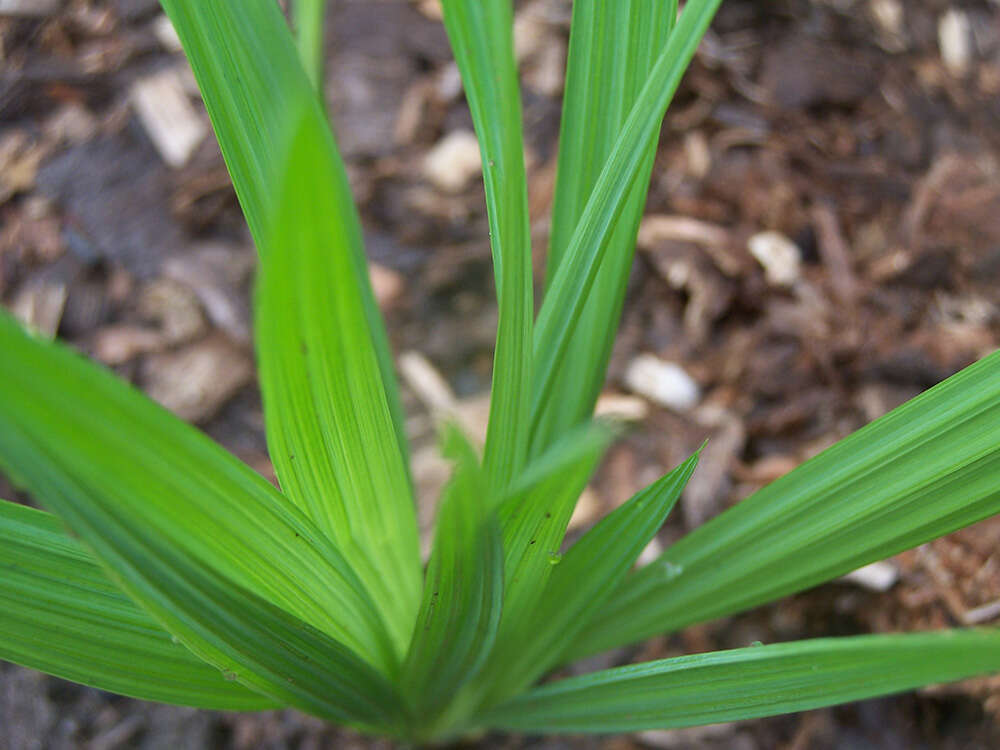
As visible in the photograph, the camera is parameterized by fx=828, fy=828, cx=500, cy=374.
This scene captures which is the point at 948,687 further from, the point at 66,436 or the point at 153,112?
the point at 153,112

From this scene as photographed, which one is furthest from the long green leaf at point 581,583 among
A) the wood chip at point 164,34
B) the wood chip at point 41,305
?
the wood chip at point 164,34

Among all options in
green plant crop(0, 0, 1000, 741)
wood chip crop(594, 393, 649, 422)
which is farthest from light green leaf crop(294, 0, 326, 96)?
wood chip crop(594, 393, 649, 422)

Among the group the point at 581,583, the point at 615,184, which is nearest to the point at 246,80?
the point at 615,184

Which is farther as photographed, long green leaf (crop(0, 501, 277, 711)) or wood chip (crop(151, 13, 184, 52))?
wood chip (crop(151, 13, 184, 52))

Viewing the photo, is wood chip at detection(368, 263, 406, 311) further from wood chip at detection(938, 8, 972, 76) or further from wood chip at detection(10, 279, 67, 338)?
wood chip at detection(938, 8, 972, 76)

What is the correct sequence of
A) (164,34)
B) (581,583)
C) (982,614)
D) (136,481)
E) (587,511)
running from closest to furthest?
(136,481) < (581,583) < (982,614) < (587,511) < (164,34)

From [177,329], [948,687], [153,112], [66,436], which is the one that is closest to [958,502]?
[948,687]

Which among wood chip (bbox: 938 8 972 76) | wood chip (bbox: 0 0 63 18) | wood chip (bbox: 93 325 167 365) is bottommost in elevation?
wood chip (bbox: 938 8 972 76)

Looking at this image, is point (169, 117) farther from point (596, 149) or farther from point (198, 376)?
point (596, 149)
